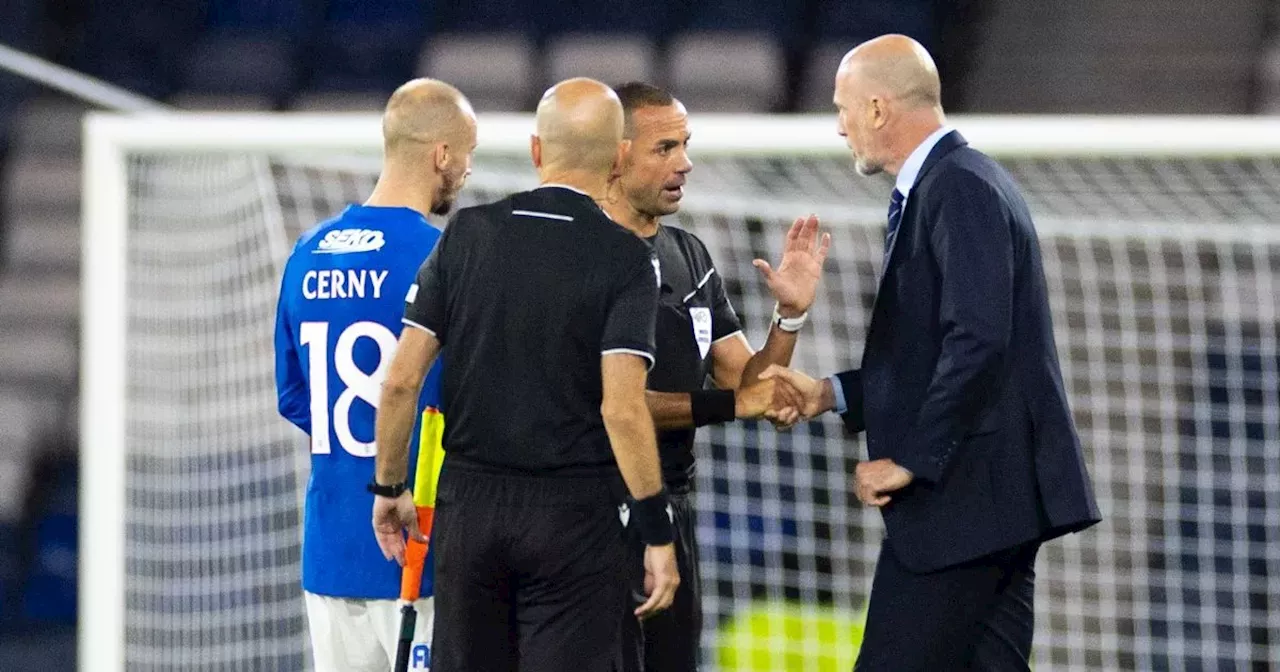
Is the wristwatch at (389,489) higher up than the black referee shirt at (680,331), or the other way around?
the black referee shirt at (680,331)

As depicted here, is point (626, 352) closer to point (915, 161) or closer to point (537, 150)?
point (537, 150)

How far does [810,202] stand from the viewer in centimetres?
556

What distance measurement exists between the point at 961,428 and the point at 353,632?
127 cm

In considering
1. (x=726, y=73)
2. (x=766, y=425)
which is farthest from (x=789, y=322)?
(x=726, y=73)

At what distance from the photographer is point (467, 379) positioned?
9.52 ft

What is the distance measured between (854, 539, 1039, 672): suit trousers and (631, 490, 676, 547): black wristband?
441 millimetres

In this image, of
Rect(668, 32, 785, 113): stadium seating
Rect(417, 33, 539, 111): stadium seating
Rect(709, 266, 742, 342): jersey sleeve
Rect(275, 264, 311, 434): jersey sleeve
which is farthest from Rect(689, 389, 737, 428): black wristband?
Rect(417, 33, 539, 111): stadium seating

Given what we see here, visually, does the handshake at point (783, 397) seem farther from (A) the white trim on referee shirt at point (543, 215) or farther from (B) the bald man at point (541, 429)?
(A) the white trim on referee shirt at point (543, 215)

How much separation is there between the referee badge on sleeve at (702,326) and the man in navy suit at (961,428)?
1.67 feet

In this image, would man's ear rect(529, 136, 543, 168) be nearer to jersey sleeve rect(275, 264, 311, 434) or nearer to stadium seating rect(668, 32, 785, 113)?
jersey sleeve rect(275, 264, 311, 434)

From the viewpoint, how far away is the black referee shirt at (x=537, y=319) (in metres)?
2.85

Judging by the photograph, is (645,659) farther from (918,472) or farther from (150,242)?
(150,242)

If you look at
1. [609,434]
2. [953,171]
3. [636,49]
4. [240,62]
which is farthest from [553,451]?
[240,62]

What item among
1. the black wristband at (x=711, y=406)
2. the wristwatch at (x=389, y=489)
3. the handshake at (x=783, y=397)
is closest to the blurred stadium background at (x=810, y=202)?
the handshake at (x=783, y=397)
